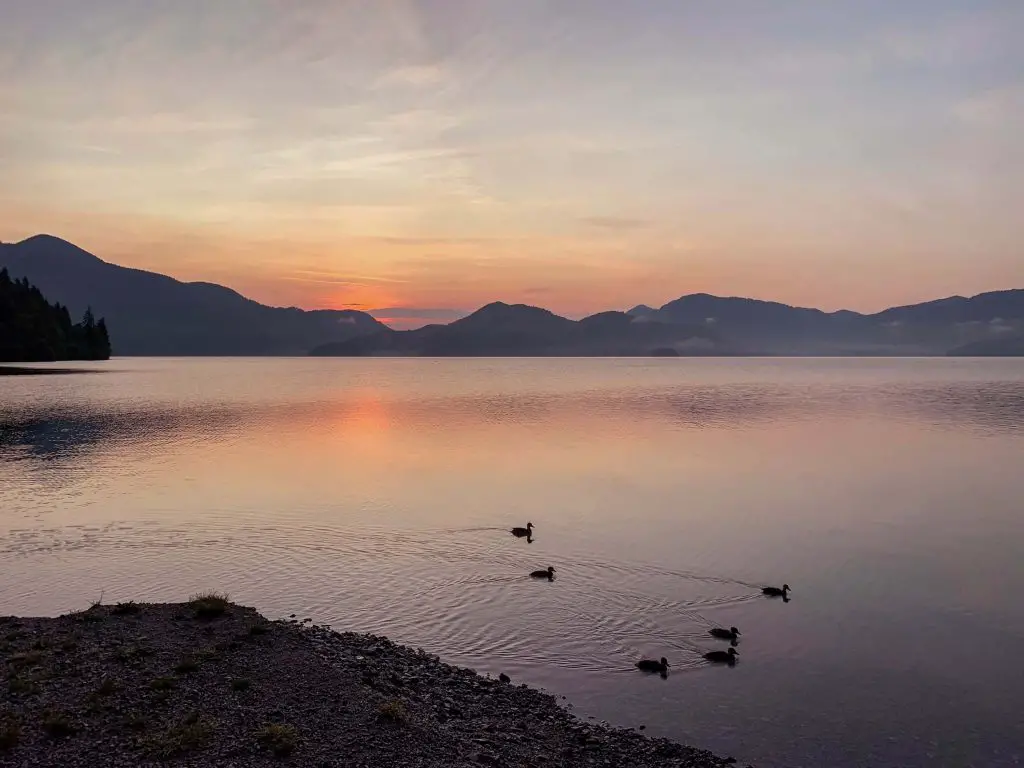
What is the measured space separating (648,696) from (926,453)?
6785cm

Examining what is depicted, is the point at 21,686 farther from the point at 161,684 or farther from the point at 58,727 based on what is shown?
the point at 161,684

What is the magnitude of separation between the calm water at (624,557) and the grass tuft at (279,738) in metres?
7.88

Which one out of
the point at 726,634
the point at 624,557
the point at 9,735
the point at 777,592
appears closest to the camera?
the point at 9,735

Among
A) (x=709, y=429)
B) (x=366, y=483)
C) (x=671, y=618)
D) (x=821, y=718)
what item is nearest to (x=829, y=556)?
(x=671, y=618)

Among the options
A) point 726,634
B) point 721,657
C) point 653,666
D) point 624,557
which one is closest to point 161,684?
point 653,666

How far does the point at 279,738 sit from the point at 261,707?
2150 mm

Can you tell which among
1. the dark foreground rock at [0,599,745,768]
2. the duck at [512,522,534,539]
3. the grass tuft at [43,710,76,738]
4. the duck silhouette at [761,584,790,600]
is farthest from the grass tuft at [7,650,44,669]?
the duck silhouette at [761,584,790,600]

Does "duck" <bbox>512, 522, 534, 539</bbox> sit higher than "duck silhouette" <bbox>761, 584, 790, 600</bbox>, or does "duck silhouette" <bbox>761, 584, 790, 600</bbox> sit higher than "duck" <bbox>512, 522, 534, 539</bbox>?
"duck" <bbox>512, 522, 534, 539</bbox>

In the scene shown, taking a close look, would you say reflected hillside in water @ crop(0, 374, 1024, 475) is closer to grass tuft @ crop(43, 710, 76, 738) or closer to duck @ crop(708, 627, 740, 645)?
grass tuft @ crop(43, 710, 76, 738)

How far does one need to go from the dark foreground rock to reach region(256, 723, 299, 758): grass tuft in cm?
3

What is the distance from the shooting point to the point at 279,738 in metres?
16.1

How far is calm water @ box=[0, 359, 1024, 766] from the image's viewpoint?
21.4m

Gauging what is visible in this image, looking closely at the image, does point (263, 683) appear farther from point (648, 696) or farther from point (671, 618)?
point (671, 618)

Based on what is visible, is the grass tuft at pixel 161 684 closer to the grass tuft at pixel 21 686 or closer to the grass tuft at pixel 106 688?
the grass tuft at pixel 106 688
